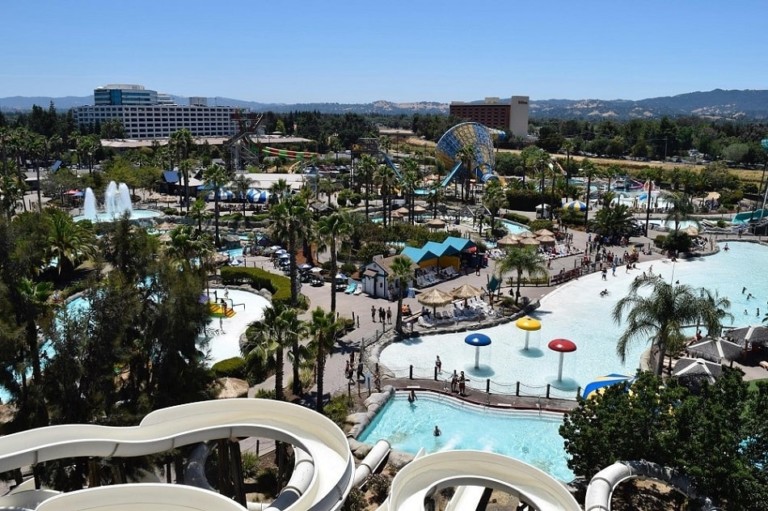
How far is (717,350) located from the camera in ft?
85.0

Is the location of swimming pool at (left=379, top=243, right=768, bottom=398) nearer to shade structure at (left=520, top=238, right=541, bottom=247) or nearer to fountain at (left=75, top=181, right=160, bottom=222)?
shade structure at (left=520, top=238, right=541, bottom=247)

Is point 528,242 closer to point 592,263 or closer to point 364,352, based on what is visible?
point 592,263

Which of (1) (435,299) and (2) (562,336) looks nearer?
(2) (562,336)

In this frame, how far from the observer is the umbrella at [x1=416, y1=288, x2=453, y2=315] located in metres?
31.4

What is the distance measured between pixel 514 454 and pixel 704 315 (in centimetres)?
923

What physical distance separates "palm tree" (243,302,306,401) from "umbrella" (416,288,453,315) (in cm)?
1179

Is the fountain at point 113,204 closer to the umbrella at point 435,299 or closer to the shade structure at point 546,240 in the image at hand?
the shade structure at point 546,240

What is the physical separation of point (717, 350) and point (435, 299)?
1301 centimetres

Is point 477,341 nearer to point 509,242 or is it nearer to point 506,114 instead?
point 509,242

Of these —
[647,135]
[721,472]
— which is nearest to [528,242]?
[721,472]

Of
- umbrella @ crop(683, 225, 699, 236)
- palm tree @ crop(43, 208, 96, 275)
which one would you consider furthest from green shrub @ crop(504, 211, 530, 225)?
palm tree @ crop(43, 208, 96, 275)

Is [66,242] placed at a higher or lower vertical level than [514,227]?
higher

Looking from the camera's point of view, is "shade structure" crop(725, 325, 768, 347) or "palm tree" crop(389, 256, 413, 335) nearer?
"shade structure" crop(725, 325, 768, 347)

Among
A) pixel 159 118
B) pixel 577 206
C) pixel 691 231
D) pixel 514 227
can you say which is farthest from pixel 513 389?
pixel 159 118
